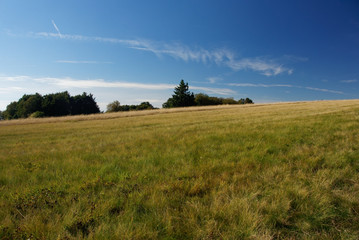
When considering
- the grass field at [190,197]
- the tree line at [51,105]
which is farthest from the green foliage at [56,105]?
the grass field at [190,197]

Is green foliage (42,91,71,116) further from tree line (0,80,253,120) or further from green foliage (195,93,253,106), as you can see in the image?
green foliage (195,93,253,106)

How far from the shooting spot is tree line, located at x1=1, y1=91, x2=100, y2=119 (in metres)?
78.4

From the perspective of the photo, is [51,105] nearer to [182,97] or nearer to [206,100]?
[182,97]

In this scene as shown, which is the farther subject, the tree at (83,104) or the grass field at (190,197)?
the tree at (83,104)

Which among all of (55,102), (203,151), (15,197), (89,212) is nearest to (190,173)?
(203,151)

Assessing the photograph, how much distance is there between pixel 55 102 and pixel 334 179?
105988mm

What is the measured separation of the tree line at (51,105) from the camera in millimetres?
78375

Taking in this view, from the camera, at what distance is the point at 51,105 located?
80125mm

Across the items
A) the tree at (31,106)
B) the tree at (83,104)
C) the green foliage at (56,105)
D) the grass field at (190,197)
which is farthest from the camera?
the tree at (83,104)

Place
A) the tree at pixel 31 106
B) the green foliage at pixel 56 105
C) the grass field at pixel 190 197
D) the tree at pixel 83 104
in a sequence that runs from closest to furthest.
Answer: the grass field at pixel 190 197 → the tree at pixel 31 106 → the green foliage at pixel 56 105 → the tree at pixel 83 104

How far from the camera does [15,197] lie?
2.88 m

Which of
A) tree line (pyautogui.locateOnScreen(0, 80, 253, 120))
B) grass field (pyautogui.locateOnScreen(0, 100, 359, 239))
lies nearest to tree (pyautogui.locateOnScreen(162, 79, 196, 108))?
tree line (pyautogui.locateOnScreen(0, 80, 253, 120))

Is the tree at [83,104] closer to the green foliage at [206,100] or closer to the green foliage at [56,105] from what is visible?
the green foliage at [56,105]

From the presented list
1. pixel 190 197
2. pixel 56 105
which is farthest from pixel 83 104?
pixel 190 197
